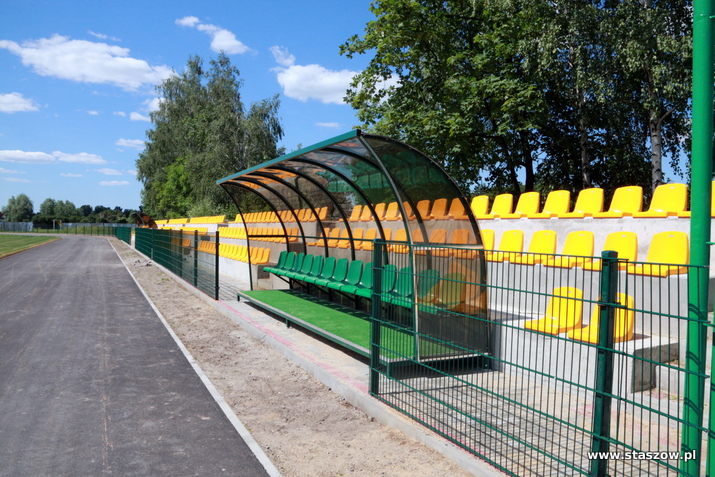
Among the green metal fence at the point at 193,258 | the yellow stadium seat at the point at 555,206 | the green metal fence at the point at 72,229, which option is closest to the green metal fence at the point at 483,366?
the yellow stadium seat at the point at 555,206

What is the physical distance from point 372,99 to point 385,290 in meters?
20.3

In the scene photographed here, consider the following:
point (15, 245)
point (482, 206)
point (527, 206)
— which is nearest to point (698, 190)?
point (527, 206)

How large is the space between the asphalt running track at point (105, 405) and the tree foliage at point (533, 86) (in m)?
14.4

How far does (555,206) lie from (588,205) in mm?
705

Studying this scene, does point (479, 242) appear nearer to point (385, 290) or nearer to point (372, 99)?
point (385, 290)

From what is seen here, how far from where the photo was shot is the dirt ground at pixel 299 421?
432 cm

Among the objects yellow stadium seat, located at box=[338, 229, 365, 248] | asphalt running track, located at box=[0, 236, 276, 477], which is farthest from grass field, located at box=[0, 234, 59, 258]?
yellow stadium seat, located at box=[338, 229, 365, 248]

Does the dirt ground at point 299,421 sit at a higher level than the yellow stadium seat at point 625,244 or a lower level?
lower

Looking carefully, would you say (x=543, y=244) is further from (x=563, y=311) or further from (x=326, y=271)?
(x=326, y=271)

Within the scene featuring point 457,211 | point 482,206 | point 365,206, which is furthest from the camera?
point 482,206

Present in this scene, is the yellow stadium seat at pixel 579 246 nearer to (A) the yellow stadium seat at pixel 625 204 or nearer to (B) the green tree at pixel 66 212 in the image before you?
(A) the yellow stadium seat at pixel 625 204

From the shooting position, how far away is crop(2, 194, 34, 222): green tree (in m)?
142

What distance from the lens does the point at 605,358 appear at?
3.23m

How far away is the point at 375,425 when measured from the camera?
5.23 m
